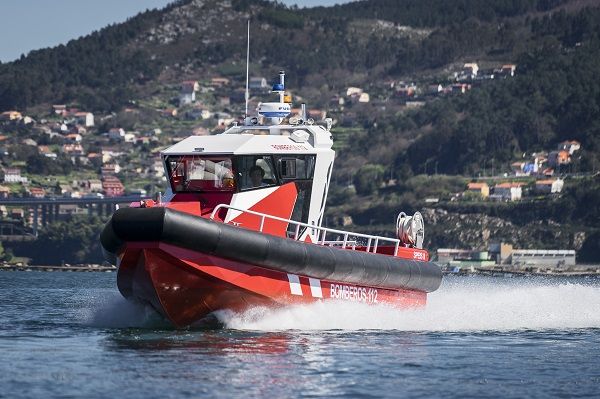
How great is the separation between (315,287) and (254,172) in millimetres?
2271

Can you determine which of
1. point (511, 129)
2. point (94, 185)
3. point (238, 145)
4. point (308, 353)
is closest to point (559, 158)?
point (511, 129)

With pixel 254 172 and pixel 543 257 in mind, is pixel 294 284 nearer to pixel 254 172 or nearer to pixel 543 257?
pixel 254 172

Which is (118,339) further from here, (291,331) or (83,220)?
(83,220)

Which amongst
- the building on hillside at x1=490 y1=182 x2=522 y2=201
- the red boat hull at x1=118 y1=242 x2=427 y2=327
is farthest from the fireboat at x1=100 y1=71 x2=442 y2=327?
the building on hillside at x1=490 y1=182 x2=522 y2=201

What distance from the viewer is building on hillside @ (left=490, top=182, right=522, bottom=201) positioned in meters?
156

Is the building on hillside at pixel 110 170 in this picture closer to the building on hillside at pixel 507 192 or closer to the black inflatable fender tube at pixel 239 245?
the building on hillside at pixel 507 192

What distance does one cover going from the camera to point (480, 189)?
528 ft

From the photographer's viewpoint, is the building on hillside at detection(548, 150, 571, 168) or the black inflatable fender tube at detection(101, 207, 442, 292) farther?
the building on hillside at detection(548, 150, 571, 168)

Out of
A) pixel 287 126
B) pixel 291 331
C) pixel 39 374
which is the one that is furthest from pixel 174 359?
pixel 287 126

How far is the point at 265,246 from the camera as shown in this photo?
2702 centimetres

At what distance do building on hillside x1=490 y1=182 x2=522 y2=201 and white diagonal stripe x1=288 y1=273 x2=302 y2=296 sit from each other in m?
129

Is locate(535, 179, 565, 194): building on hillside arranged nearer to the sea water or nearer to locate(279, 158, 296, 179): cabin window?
the sea water

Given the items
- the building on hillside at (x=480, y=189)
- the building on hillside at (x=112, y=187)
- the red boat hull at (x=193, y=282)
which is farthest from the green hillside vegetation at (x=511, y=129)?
the red boat hull at (x=193, y=282)

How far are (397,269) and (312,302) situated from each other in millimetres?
2735
